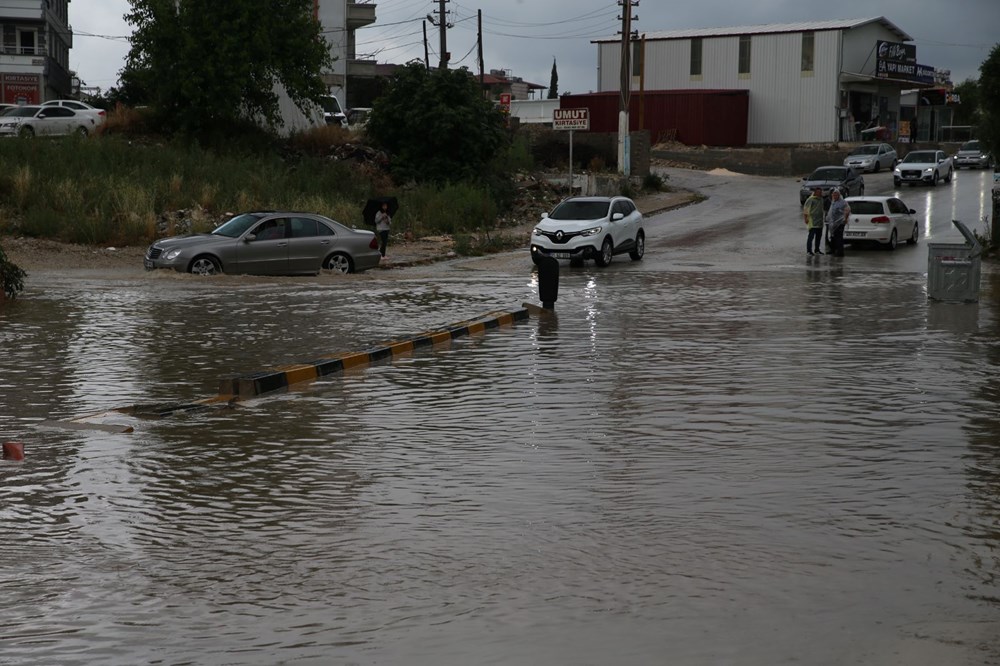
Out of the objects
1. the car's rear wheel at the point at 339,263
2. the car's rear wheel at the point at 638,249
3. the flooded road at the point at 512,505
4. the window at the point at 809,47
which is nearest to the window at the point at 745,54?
the window at the point at 809,47

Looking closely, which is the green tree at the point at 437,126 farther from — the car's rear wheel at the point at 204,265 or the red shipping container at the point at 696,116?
the red shipping container at the point at 696,116

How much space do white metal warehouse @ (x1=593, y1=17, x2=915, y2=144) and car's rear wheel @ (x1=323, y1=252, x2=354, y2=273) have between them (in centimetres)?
4237

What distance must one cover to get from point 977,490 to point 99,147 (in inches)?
1361

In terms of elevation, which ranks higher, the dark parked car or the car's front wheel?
the dark parked car

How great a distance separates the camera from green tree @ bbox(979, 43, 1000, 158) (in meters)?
31.0

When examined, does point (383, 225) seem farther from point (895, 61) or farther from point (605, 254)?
point (895, 61)

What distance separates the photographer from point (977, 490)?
8359mm

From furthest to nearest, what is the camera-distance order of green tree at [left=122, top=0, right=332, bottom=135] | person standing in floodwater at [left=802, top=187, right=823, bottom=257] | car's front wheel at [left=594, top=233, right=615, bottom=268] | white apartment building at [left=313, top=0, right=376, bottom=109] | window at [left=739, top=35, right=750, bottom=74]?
white apartment building at [left=313, top=0, right=376, bottom=109]
window at [left=739, top=35, right=750, bottom=74]
green tree at [left=122, top=0, right=332, bottom=135]
person standing in floodwater at [left=802, top=187, right=823, bottom=257]
car's front wheel at [left=594, top=233, right=615, bottom=268]

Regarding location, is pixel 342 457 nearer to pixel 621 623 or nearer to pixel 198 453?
pixel 198 453

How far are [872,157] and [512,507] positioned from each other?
5531 cm

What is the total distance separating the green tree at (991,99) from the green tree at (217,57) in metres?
22.7

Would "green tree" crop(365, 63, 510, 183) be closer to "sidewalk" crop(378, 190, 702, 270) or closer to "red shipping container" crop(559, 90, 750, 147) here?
"sidewalk" crop(378, 190, 702, 270)

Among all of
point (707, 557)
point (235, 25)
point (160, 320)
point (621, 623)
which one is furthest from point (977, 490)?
point (235, 25)

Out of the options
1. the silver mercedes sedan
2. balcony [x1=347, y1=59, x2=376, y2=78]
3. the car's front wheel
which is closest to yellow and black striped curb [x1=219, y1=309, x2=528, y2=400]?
the silver mercedes sedan
